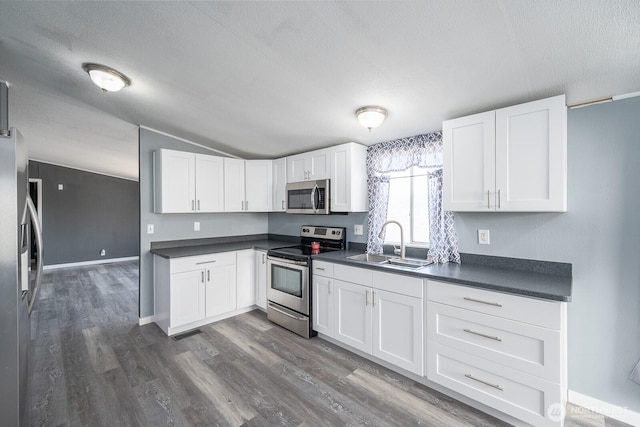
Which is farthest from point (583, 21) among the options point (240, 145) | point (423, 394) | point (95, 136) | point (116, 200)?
point (116, 200)

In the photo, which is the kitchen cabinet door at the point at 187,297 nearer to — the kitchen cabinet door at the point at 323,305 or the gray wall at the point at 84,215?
the kitchen cabinet door at the point at 323,305

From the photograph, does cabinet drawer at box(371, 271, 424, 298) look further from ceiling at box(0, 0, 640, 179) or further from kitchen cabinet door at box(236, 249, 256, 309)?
kitchen cabinet door at box(236, 249, 256, 309)

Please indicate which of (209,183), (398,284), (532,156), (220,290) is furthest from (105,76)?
(532,156)

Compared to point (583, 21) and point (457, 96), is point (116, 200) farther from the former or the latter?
point (583, 21)

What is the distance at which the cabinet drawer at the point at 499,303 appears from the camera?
1.58 m

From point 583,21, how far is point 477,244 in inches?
63.3

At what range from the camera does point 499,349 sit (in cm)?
175

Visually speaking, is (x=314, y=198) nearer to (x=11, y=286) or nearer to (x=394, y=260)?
(x=394, y=260)

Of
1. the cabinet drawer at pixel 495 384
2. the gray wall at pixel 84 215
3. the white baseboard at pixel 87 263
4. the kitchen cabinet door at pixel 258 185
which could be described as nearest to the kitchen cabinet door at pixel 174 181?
the kitchen cabinet door at pixel 258 185

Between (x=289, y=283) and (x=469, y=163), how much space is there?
2131 millimetres

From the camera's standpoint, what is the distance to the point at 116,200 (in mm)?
7113

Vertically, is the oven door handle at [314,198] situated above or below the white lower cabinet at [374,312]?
above

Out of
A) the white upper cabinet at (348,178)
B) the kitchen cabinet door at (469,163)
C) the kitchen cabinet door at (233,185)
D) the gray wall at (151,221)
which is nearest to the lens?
the kitchen cabinet door at (469,163)

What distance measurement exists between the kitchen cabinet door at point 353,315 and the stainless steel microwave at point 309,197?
2.98ft
